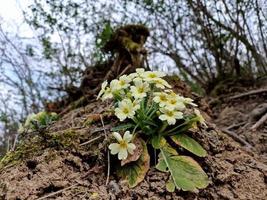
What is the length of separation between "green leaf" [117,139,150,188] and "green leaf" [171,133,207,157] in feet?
0.59

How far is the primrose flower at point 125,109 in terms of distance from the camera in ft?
→ 6.85

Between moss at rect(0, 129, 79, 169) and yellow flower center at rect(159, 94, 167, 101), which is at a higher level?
yellow flower center at rect(159, 94, 167, 101)

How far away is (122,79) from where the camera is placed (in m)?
2.27

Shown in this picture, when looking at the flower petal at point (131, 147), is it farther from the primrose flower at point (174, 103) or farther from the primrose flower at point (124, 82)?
the primrose flower at point (124, 82)

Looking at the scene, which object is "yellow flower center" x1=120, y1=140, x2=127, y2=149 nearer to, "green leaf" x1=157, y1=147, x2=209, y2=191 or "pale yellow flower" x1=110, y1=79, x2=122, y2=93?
"green leaf" x1=157, y1=147, x2=209, y2=191

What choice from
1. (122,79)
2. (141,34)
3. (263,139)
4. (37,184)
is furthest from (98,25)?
(37,184)

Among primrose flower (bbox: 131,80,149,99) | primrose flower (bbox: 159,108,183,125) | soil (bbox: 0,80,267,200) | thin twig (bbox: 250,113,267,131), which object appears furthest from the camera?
thin twig (bbox: 250,113,267,131)

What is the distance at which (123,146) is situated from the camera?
197cm

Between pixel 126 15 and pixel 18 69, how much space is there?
5.62 feet

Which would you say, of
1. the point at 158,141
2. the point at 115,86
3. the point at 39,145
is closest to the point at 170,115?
the point at 158,141

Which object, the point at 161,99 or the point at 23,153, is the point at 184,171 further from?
the point at 23,153

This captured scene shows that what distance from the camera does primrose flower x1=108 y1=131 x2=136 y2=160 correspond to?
1948 mm

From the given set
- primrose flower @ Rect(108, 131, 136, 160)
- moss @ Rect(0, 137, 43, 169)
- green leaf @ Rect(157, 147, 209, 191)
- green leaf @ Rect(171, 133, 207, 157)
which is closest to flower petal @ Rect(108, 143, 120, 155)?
primrose flower @ Rect(108, 131, 136, 160)

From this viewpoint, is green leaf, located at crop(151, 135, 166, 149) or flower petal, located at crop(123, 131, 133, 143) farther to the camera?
green leaf, located at crop(151, 135, 166, 149)
